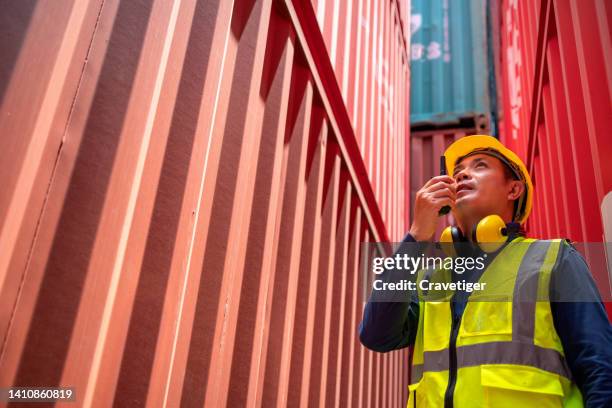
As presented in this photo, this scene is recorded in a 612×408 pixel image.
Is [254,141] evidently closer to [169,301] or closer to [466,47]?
[169,301]

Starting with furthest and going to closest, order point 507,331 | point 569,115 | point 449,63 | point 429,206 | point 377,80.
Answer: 1. point 449,63
2. point 377,80
3. point 569,115
4. point 429,206
5. point 507,331

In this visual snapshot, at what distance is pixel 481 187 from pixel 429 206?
1.50 ft

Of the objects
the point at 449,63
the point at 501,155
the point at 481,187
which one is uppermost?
the point at 449,63

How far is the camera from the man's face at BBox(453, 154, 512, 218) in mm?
2785

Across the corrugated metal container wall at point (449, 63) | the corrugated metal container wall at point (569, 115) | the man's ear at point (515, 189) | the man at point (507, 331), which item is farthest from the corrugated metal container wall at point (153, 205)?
the corrugated metal container wall at point (449, 63)

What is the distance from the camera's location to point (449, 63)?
11.2 m

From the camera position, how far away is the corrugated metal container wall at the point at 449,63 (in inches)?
410

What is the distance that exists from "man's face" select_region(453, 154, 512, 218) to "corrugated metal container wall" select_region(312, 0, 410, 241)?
1483 millimetres

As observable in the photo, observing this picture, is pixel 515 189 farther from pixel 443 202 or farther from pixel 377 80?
pixel 377 80

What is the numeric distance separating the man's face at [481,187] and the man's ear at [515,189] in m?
0.01

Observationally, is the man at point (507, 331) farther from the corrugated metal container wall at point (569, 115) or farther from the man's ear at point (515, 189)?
the corrugated metal container wall at point (569, 115)

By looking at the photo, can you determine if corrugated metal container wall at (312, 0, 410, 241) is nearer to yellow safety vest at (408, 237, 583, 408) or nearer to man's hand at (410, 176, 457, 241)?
man's hand at (410, 176, 457, 241)

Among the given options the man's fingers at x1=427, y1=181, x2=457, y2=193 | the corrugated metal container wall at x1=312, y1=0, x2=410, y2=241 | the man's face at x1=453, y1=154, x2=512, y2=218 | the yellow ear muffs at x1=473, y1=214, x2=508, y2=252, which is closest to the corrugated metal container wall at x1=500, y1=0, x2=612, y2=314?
the man's face at x1=453, y1=154, x2=512, y2=218

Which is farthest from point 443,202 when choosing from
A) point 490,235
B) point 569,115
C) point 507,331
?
point 569,115
